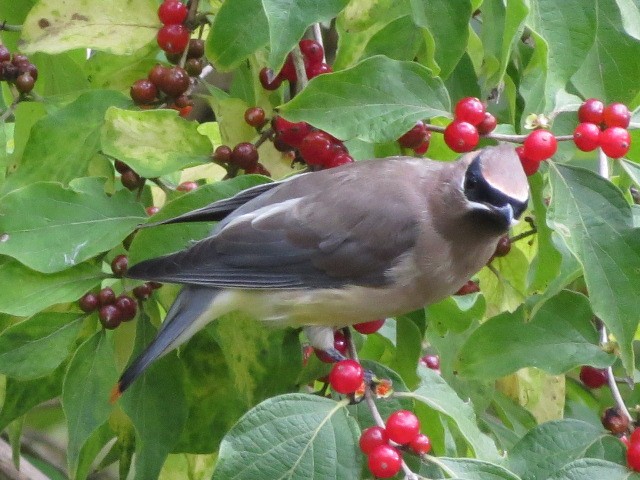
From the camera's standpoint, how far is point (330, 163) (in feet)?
7.49

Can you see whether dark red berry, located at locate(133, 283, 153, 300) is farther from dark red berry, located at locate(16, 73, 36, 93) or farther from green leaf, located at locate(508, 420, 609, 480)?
green leaf, located at locate(508, 420, 609, 480)

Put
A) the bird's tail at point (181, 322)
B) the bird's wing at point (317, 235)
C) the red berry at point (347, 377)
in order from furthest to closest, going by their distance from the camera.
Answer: the bird's wing at point (317, 235), the bird's tail at point (181, 322), the red berry at point (347, 377)

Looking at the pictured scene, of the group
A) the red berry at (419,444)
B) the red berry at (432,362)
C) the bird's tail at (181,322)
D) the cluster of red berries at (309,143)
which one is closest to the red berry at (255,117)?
the cluster of red berries at (309,143)

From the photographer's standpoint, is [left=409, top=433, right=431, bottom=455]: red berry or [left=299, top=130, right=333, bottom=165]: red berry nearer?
[left=409, top=433, right=431, bottom=455]: red berry

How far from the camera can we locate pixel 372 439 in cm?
182

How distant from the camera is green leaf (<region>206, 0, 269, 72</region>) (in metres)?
1.96

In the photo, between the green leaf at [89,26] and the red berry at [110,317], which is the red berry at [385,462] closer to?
the red berry at [110,317]

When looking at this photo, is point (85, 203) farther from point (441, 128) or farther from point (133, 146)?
point (441, 128)

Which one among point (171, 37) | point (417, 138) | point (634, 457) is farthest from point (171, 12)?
point (634, 457)

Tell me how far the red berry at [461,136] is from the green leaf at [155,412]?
750 mm

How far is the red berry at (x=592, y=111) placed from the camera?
204cm

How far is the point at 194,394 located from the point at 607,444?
0.87 metres

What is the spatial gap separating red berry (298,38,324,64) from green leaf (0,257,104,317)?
2.13 ft

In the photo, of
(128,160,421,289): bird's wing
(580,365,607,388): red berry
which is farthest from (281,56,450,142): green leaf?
(580,365,607,388): red berry
